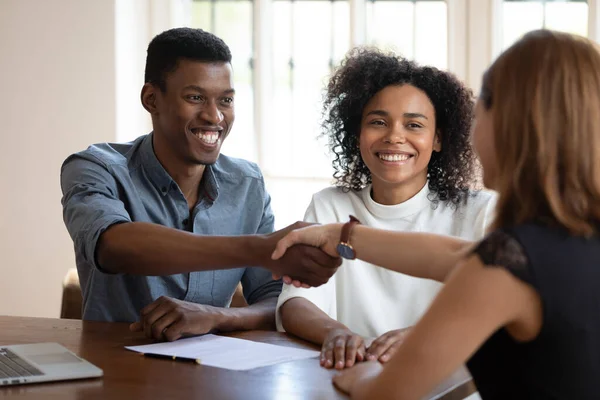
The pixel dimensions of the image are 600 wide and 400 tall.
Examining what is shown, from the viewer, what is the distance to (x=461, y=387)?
1781 mm

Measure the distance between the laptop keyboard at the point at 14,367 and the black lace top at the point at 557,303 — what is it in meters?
1.00

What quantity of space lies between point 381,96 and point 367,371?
47.8 inches

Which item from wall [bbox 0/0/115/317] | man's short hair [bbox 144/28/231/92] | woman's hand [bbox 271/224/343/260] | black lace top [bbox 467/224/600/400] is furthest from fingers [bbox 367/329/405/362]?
wall [bbox 0/0/115/317]

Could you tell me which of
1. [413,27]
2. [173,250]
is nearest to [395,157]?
[173,250]

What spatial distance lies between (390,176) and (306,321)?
63 cm

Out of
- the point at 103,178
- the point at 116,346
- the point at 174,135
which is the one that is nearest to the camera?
the point at 116,346

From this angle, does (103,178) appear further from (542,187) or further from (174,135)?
(542,187)

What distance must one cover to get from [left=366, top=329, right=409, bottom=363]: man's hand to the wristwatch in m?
0.20

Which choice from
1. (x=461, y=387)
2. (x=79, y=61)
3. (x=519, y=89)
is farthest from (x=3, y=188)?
(x=519, y=89)

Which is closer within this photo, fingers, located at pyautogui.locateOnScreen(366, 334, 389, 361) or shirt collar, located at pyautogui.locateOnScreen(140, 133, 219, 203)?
fingers, located at pyautogui.locateOnScreen(366, 334, 389, 361)

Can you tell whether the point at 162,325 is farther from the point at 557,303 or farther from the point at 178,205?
the point at 557,303

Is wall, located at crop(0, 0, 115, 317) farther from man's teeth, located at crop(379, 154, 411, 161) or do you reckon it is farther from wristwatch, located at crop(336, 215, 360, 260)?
wristwatch, located at crop(336, 215, 360, 260)

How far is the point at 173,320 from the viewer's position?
2139mm

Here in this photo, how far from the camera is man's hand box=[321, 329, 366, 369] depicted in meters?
1.90
